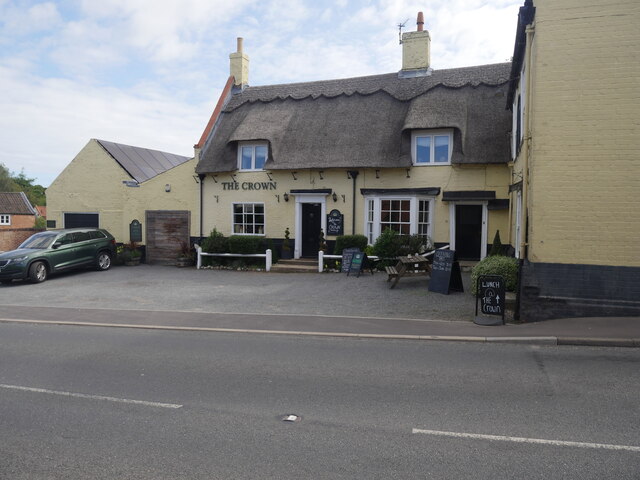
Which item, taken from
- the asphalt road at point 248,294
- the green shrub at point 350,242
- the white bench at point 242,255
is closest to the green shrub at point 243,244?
the white bench at point 242,255

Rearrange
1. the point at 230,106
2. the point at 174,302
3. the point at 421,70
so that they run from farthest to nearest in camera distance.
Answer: the point at 230,106, the point at 421,70, the point at 174,302

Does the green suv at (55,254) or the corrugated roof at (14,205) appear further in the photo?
the corrugated roof at (14,205)

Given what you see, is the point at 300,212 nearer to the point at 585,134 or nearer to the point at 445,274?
the point at 445,274

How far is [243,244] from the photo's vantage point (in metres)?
19.8

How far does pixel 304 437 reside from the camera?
4848 mm

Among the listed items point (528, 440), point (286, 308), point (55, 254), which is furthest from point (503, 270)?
point (55, 254)

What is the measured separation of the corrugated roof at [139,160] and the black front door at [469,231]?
13156 mm

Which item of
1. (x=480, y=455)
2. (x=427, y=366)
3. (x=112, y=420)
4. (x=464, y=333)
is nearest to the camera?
(x=480, y=455)

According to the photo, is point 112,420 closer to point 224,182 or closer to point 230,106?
point 224,182

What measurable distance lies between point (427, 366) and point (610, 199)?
541 cm

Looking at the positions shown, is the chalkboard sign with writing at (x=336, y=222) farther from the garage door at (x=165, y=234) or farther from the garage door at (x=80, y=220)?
the garage door at (x=80, y=220)

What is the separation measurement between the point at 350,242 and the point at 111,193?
1281 cm

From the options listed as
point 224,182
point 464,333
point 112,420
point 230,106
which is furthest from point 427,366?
point 230,106

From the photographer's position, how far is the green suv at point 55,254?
16781 millimetres
